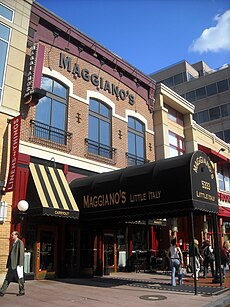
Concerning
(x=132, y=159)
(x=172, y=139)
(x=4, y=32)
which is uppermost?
(x=4, y=32)

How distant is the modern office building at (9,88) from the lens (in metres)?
11.7

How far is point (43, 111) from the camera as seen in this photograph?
47.4ft

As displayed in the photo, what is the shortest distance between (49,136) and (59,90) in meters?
2.37

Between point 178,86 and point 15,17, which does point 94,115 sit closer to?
point 15,17

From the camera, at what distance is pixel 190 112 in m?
23.7

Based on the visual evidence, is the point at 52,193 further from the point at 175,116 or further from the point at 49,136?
the point at 175,116

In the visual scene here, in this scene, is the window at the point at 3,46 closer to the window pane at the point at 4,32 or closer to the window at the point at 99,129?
the window pane at the point at 4,32

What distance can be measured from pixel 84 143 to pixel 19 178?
3995 mm

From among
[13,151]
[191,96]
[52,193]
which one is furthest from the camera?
[191,96]

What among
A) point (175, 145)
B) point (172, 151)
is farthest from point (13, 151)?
point (175, 145)

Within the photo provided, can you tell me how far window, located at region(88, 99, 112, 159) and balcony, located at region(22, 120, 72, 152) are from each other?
4.83 feet

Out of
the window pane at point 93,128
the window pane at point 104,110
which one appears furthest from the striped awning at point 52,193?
the window pane at point 104,110

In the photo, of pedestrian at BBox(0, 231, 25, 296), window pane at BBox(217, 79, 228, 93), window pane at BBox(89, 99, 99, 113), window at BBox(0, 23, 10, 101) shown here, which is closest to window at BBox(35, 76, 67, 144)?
window pane at BBox(89, 99, 99, 113)

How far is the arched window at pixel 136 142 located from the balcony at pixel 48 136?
4403mm
